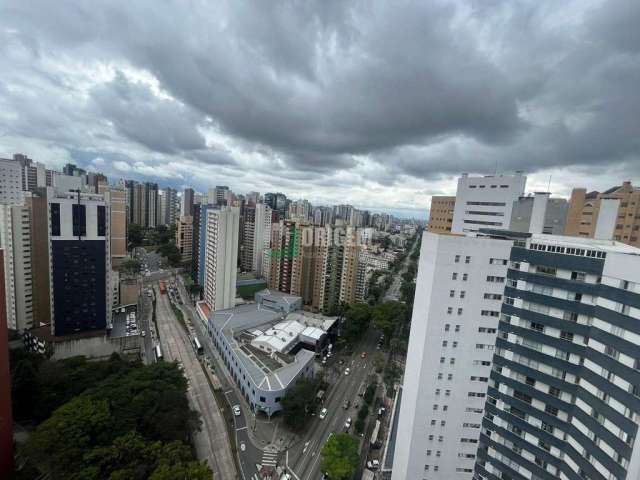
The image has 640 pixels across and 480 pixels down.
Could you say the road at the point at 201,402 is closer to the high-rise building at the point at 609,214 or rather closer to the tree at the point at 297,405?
the tree at the point at 297,405

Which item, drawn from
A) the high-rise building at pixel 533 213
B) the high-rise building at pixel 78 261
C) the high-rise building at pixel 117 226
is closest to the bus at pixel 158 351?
the high-rise building at pixel 78 261

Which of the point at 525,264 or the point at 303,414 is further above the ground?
the point at 525,264

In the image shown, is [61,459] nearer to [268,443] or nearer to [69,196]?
[268,443]

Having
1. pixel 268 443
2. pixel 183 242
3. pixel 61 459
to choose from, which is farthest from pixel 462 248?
pixel 183 242

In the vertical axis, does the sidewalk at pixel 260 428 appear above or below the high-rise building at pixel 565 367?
below

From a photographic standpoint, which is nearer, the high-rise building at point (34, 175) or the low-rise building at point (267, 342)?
the low-rise building at point (267, 342)

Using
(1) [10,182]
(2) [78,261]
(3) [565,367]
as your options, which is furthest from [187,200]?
(3) [565,367]

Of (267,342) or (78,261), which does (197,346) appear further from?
(78,261)
